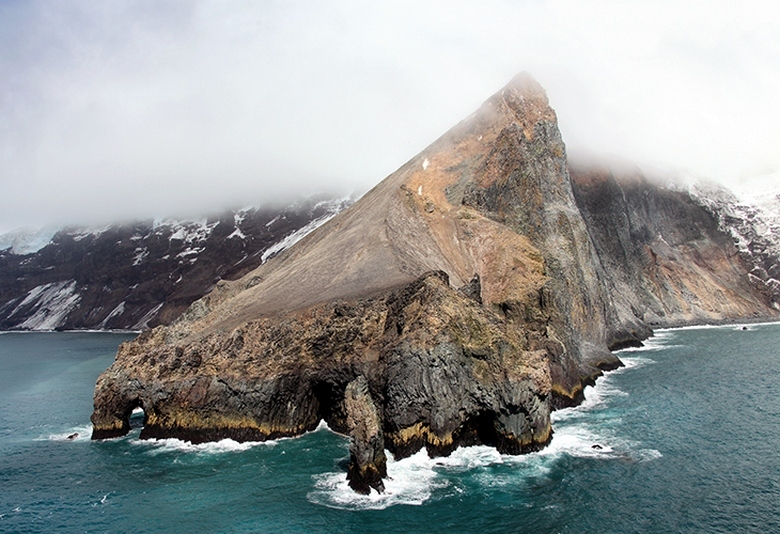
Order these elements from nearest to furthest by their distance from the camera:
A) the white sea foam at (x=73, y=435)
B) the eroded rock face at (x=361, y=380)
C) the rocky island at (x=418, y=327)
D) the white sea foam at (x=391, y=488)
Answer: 1. the white sea foam at (x=391, y=488)
2. the eroded rock face at (x=361, y=380)
3. the rocky island at (x=418, y=327)
4. the white sea foam at (x=73, y=435)

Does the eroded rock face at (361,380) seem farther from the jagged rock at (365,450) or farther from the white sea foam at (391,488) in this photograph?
the white sea foam at (391,488)

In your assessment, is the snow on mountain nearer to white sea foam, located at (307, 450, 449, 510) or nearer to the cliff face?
the cliff face

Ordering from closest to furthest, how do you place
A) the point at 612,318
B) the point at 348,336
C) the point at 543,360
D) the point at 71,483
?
the point at 71,483, the point at 543,360, the point at 348,336, the point at 612,318

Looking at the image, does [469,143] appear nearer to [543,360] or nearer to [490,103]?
[490,103]

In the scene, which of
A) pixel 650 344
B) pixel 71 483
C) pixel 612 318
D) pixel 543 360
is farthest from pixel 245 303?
pixel 650 344

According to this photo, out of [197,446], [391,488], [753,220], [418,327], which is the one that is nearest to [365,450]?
[391,488]

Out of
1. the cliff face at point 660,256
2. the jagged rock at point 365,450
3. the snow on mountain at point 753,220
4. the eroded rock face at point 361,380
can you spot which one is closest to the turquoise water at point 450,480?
the jagged rock at point 365,450
